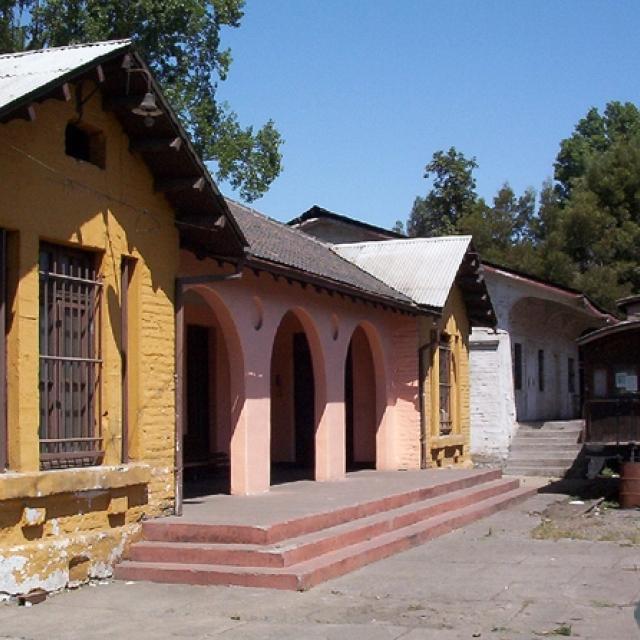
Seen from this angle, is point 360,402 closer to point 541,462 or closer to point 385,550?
point 541,462

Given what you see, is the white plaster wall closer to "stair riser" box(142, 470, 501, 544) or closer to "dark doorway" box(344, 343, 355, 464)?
"dark doorway" box(344, 343, 355, 464)

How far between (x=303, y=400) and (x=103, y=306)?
9490mm

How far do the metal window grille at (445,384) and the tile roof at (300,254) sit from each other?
218 cm

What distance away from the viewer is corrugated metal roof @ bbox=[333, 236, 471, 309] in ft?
63.5

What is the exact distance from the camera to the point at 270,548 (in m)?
10.1

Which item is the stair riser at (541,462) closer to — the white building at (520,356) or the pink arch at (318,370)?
the white building at (520,356)

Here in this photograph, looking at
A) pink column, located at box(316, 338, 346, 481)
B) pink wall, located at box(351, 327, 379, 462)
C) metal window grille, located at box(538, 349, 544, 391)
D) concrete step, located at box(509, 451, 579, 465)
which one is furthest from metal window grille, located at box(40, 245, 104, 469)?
metal window grille, located at box(538, 349, 544, 391)

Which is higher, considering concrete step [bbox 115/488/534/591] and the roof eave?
the roof eave

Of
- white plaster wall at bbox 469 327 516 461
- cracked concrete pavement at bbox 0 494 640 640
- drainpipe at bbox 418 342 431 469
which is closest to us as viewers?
cracked concrete pavement at bbox 0 494 640 640

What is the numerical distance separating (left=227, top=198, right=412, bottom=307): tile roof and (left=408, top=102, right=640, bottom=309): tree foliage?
1585cm

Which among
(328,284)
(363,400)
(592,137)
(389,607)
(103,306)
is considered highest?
(592,137)

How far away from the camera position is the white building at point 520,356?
2445cm

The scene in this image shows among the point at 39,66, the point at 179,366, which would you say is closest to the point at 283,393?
the point at 179,366

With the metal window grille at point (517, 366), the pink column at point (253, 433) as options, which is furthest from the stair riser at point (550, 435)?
the pink column at point (253, 433)
